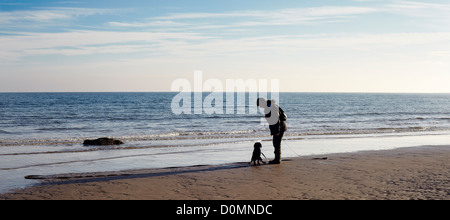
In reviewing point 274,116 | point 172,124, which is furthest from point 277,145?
point 172,124

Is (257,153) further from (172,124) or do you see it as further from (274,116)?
(172,124)

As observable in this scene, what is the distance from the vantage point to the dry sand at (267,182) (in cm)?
741

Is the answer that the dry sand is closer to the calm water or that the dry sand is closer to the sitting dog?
the sitting dog

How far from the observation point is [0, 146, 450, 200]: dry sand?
741 cm

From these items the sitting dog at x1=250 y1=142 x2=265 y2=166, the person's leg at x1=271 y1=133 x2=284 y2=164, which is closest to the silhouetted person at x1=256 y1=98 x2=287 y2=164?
the person's leg at x1=271 y1=133 x2=284 y2=164

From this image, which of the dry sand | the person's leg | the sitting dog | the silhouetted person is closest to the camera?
the dry sand

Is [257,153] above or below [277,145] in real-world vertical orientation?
below

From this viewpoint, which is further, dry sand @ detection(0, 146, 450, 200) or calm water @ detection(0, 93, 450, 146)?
calm water @ detection(0, 93, 450, 146)

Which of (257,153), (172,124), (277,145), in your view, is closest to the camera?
(257,153)

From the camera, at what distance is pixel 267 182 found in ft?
28.2

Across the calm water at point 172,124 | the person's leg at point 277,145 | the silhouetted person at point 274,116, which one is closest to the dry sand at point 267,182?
the person's leg at point 277,145

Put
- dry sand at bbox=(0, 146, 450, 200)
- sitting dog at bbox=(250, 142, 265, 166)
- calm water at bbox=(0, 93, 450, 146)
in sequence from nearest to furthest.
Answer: dry sand at bbox=(0, 146, 450, 200)
sitting dog at bbox=(250, 142, 265, 166)
calm water at bbox=(0, 93, 450, 146)
